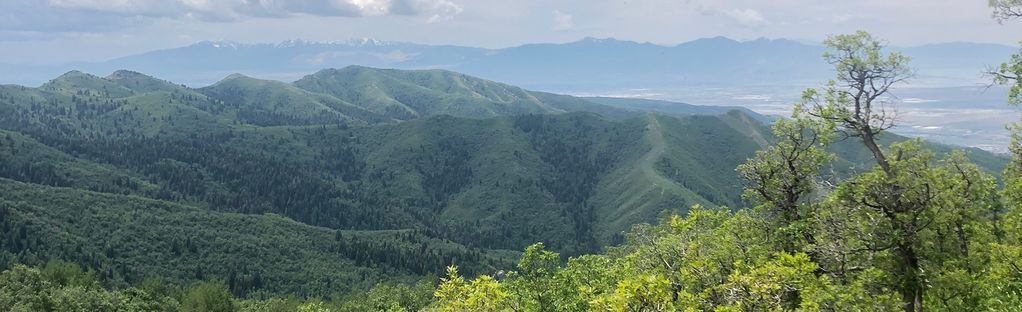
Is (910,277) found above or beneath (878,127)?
beneath

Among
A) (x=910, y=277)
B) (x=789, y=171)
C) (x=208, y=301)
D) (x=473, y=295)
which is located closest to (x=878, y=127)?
(x=789, y=171)

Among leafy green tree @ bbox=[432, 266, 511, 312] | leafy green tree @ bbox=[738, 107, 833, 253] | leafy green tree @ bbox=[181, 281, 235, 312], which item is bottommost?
leafy green tree @ bbox=[181, 281, 235, 312]

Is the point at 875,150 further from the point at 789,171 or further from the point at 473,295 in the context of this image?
the point at 473,295

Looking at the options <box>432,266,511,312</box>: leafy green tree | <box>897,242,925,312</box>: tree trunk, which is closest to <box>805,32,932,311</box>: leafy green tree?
<box>897,242,925,312</box>: tree trunk

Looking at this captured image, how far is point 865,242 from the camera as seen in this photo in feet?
88.8

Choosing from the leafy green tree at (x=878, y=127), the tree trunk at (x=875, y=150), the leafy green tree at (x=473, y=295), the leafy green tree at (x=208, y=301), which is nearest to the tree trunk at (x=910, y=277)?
the leafy green tree at (x=878, y=127)

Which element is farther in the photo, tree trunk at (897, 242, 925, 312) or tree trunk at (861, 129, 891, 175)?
tree trunk at (861, 129, 891, 175)

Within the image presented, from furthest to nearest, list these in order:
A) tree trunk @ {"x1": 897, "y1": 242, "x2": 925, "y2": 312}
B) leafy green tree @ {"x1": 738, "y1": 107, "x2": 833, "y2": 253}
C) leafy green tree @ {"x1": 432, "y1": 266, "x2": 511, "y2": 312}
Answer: leafy green tree @ {"x1": 738, "y1": 107, "x2": 833, "y2": 253}
tree trunk @ {"x1": 897, "y1": 242, "x2": 925, "y2": 312}
leafy green tree @ {"x1": 432, "y1": 266, "x2": 511, "y2": 312}

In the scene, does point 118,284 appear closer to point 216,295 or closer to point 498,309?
point 216,295

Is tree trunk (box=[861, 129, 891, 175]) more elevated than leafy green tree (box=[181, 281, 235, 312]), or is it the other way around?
tree trunk (box=[861, 129, 891, 175])

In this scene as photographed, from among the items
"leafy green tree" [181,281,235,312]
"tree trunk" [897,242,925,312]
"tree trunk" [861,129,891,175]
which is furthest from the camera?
"leafy green tree" [181,281,235,312]

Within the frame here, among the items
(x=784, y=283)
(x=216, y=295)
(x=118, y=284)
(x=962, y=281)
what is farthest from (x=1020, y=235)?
(x=118, y=284)

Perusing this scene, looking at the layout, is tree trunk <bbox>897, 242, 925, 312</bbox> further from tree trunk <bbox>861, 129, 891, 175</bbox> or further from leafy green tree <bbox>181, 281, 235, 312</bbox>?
leafy green tree <bbox>181, 281, 235, 312</bbox>

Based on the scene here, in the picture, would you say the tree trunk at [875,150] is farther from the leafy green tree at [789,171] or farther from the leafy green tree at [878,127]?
the leafy green tree at [789,171]
